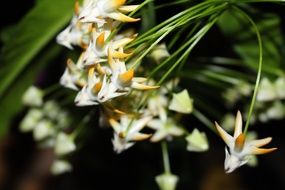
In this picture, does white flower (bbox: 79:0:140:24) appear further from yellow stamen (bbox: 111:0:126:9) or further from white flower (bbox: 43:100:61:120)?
white flower (bbox: 43:100:61:120)

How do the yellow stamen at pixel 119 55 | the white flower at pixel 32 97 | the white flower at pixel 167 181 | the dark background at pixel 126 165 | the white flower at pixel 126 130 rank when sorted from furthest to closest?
the dark background at pixel 126 165, the white flower at pixel 32 97, the white flower at pixel 167 181, the white flower at pixel 126 130, the yellow stamen at pixel 119 55

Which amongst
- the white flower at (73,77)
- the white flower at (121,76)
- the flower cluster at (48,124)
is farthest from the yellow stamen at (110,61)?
the flower cluster at (48,124)

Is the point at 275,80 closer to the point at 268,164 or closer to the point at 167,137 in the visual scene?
the point at 167,137

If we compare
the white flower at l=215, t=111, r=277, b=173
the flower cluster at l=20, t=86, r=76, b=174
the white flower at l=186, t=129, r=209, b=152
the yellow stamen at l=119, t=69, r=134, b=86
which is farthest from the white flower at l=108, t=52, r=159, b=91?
the flower cluster at l=20, t=86, r=76, b=174

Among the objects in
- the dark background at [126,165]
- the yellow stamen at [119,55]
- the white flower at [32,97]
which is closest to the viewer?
the yellow stamen at [119,55]

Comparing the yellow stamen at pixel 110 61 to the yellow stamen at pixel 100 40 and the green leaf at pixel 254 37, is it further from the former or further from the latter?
the green leaf at pixel 254 37

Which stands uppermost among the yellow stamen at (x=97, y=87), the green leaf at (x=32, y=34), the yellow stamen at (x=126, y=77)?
the yellow stamen at (x=126, y=77)

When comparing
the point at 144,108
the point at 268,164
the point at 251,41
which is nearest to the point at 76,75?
the point at 144,108
